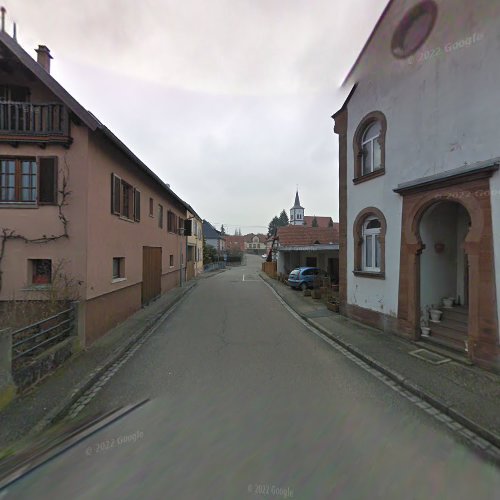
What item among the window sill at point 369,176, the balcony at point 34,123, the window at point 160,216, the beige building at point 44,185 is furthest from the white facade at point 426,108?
the window at point 160,216

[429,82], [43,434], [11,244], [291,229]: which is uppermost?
[429,82]

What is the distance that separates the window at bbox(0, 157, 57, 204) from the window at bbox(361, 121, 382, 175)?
8518 mm

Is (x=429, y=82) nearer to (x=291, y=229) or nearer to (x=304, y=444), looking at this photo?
(x=304, y=444)

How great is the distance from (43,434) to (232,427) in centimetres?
239

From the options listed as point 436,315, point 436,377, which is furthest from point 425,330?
point 436,377

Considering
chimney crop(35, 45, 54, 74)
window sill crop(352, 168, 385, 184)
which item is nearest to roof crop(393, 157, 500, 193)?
window sill crop(352, 168, 385, 184)

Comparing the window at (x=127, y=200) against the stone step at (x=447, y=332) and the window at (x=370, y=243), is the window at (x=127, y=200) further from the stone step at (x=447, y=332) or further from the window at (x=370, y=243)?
the stone step at (x=447, y=332)

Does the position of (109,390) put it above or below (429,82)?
below

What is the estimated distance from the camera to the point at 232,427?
11.9ft

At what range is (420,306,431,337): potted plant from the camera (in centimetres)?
702

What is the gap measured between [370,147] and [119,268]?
8.78 meters

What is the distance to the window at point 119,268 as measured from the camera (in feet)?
29.7

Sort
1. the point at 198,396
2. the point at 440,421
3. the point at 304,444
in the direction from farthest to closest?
the point at 198,396 < the point at 440,421 < the point at 304,444

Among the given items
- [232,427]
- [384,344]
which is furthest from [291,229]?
[232,427]
